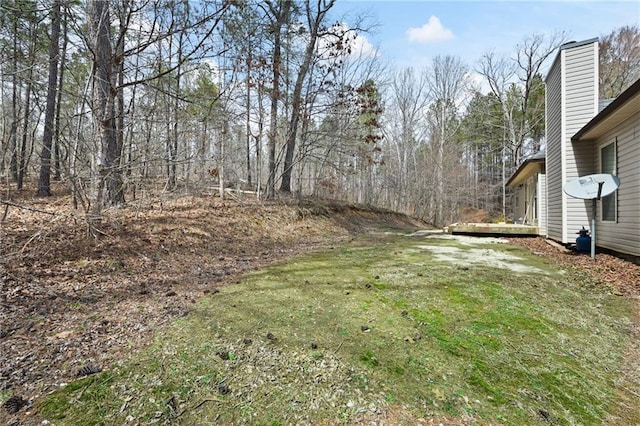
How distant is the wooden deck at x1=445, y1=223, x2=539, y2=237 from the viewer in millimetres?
9352

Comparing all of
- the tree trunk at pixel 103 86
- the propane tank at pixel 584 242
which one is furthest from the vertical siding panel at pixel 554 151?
the tree trunk at pixel 103 86

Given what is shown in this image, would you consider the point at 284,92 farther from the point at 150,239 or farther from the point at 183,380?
the point at 183,380

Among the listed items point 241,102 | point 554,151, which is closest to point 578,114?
point 554,151

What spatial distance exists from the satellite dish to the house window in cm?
51

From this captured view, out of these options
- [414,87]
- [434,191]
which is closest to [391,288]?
[434,191]

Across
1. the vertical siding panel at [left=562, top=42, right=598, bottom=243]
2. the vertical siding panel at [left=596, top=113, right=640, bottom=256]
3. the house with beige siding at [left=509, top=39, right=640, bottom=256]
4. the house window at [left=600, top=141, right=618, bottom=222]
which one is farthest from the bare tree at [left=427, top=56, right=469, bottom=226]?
the vertical siding panel at [left=596, top=113, right=640, bottom=256]

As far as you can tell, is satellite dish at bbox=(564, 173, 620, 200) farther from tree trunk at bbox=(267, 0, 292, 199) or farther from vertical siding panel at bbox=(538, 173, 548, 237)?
tree trunk at bbox=(267, 0, 292, 199)

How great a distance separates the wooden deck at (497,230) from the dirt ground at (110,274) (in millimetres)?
1415

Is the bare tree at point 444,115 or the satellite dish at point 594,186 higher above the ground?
the bare tree at point 444,115

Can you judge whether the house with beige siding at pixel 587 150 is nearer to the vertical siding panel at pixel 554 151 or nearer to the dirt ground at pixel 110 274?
the vertical siding panel at pixel 554 151

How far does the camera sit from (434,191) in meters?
20.6

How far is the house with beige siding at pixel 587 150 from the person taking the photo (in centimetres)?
519

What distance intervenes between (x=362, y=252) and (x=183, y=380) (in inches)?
183

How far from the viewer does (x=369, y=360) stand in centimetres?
213
